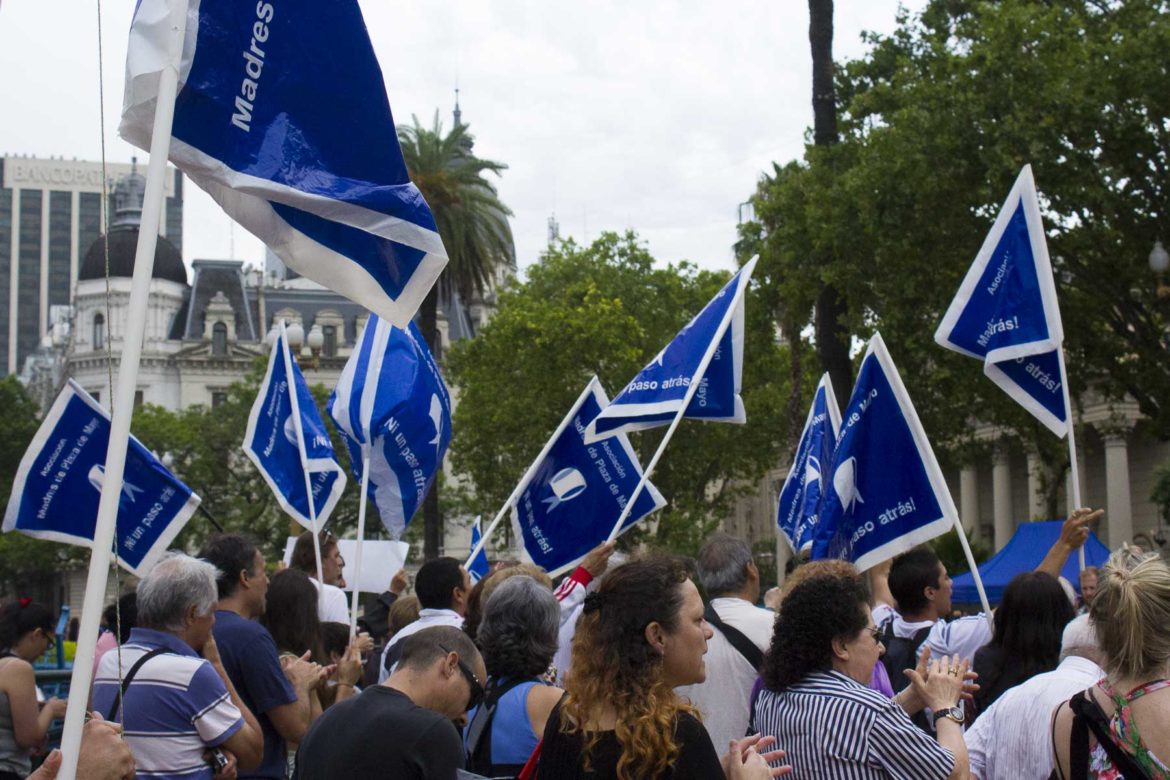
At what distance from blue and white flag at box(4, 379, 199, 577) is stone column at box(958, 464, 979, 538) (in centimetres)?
4904

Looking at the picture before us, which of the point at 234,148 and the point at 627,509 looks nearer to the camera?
the point at 234,148

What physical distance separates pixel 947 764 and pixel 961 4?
2581 centimetres

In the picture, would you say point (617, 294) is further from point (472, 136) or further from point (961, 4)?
point (961, 4)

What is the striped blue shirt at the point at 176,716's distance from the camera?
5.39 metres

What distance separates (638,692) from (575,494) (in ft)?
23.1

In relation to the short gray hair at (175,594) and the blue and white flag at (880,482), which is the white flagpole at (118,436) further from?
the blue and white flag at (880,482)

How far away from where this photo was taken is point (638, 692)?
3.93 metres

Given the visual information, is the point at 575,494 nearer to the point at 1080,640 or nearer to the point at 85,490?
the point at 85,490

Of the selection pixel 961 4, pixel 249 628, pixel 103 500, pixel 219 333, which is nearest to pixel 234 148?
pixel 103 500

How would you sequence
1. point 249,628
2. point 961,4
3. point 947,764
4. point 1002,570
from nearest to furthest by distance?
point 947,764, point 249,628, point 1002,570, point 961,4

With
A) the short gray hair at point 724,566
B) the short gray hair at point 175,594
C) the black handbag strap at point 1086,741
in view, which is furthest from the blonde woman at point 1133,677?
the short gray hair at point 175,594

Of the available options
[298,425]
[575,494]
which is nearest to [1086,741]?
[575,494]

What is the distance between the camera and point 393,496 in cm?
1082

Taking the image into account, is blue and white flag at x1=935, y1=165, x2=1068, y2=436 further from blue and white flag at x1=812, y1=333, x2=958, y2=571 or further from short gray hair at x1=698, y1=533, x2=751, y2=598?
short gray hair at x1=698, y1=533, x2=751, y2=598
